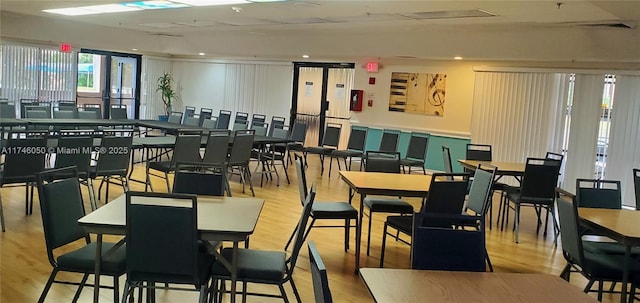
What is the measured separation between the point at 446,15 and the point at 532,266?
3734 mm

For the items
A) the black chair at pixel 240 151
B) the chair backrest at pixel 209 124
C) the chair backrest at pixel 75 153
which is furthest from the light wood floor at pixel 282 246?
the chair backrest at pixel 209 124

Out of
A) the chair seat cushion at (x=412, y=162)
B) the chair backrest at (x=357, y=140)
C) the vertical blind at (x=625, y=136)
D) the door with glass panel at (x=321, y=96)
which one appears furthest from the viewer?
the door with glass panel at (x=321, y=96)

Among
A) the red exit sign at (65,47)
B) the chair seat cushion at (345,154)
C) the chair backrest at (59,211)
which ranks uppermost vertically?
the red exit sign at (65,47)

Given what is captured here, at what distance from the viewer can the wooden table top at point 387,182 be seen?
480cm

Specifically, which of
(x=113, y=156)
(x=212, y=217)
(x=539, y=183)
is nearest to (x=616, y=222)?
(x=539, y=183)

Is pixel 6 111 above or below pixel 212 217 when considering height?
above

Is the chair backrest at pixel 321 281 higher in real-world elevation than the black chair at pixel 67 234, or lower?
higher

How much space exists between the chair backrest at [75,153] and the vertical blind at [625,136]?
7.42 metres

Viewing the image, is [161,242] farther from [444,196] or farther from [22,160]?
[22,160]

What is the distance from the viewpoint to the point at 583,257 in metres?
3.76

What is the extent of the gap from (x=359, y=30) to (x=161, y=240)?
7841 millimetres

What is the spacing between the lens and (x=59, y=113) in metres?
10.5

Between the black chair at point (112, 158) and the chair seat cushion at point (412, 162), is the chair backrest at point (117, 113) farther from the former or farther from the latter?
the chair seat cushion at point (412, 162)

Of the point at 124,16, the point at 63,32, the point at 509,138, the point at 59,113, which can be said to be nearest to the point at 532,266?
the point at 509,138
